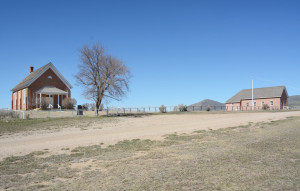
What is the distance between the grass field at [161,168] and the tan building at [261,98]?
164 ft

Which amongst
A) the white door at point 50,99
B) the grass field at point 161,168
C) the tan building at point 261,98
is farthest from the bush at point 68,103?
the tan building at point 261,98

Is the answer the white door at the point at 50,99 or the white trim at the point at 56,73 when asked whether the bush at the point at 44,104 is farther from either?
the white trim at the point at 56,73

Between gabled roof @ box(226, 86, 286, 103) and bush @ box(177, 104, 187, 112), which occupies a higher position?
gabled roof @ box(226, 86, 286, 103)

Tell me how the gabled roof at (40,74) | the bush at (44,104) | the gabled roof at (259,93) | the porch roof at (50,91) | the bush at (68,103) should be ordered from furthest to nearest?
the gabled roof at (259,93), the bush at (68,103), the gabled roof at (40,74), the porch roof at (50,91), the bush at (44,104)

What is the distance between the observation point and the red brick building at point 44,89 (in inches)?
1572

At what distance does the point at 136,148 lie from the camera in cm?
1140

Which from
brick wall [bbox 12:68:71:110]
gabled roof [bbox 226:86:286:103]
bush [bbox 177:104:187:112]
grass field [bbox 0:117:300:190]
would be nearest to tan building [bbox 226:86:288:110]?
gabled roof [bbox 226:86:286:103]

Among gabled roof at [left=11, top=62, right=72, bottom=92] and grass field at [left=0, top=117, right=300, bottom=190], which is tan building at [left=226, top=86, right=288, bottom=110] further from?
grass field at [left=0, top=117, right=300, bottom=190]

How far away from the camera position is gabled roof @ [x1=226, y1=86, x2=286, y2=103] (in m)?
56.8

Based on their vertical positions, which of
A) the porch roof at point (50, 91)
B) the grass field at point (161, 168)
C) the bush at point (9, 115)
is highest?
the porch roof at point (50, 91)

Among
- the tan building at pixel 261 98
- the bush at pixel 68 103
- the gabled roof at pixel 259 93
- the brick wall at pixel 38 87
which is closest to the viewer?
the brick wall at pixel 38 87

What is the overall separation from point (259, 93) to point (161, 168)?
192 ft

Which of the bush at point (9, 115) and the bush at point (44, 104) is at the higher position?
the bush at point (44, 104)

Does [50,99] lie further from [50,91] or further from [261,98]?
[261,98]
